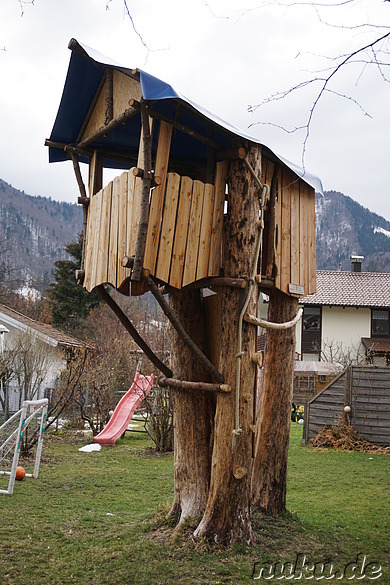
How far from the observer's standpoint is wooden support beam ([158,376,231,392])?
5320 mm

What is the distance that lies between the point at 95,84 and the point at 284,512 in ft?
14.9

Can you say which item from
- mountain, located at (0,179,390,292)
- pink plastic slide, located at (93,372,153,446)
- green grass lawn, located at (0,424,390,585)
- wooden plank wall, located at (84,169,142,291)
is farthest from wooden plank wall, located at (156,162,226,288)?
mountain, located at (0,179,390,292)

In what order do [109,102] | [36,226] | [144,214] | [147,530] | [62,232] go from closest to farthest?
[144,214]
[109,102]
[147,530]
[36,226]
[62,232]

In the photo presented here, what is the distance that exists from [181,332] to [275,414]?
1.93 metres

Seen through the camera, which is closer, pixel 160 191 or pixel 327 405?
pixel 160 191

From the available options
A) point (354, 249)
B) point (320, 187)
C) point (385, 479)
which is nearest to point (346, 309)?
point (385, 479)

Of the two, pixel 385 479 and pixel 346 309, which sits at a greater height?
pixel 346 309

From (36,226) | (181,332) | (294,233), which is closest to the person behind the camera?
(181,332)

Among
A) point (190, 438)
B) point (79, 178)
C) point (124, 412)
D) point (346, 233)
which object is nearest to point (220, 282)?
point (190, 438)

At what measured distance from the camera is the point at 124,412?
1439 centimetres

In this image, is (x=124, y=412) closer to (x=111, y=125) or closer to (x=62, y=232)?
(x=111, y=125)

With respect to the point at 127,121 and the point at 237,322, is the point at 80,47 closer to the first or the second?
the point at 127,121

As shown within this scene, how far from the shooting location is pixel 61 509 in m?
7.16

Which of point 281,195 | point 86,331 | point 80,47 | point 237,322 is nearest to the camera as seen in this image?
point 80,47
